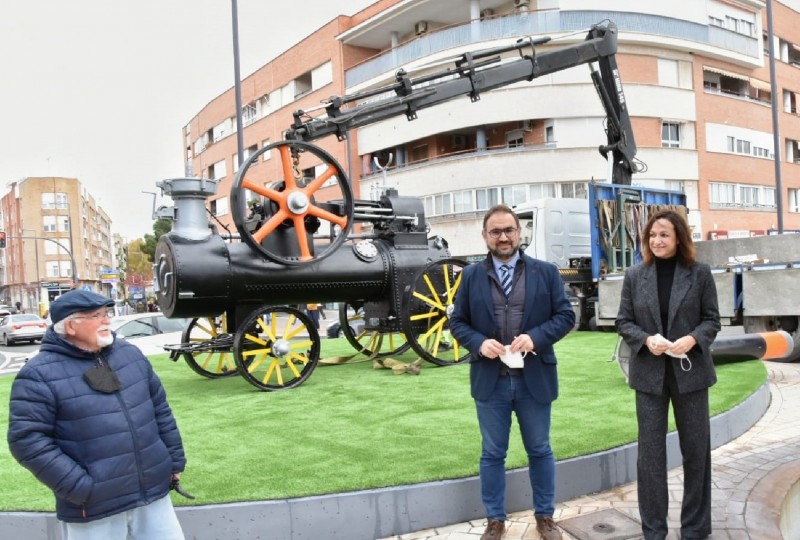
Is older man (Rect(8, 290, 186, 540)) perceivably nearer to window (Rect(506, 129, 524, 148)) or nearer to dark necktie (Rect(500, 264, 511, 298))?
dark necktie (Rect(500, 264, 511, 298))

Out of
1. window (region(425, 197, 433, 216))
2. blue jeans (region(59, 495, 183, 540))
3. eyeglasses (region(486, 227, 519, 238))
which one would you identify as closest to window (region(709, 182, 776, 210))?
window (region(425, 197, 433, 216))

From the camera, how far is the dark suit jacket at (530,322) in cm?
385

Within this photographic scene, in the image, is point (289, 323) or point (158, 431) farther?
point (289, 323)

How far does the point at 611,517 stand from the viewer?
4277 millimetres

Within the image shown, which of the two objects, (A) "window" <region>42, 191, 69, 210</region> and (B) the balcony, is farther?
(A) "window" <region>42, 191, 69, 210</region>

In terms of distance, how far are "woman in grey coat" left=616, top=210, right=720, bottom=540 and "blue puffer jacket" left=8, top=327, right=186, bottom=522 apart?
8.25ft

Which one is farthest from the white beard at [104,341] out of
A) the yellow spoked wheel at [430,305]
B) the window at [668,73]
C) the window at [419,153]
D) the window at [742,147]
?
the window at [742,147]

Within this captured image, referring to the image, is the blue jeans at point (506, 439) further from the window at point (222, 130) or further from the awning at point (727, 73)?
the window at point (222, 130)

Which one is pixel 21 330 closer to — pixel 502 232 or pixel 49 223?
pixel 502 232

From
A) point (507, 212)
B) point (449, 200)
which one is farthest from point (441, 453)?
point (449, 200)

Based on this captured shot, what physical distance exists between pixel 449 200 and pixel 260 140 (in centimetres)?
1487

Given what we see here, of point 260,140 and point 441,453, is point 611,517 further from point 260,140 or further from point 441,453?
point 260,140

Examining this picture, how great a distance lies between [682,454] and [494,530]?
113 centimetres

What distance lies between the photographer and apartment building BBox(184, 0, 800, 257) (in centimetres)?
2722
